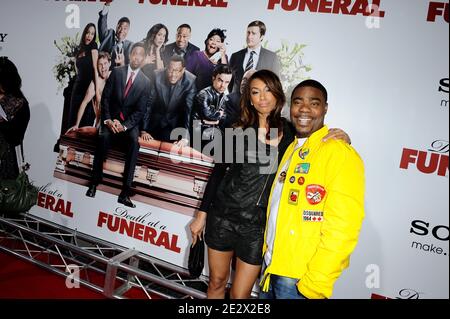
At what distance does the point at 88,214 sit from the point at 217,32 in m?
2.17

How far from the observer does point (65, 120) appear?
306 cm

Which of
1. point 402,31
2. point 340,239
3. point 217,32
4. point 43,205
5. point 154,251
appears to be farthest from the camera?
point 43,205

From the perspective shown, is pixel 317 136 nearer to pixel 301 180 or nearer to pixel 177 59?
pixel 301 180

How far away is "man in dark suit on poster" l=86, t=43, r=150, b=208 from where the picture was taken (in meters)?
2.71

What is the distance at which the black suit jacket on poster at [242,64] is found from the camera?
2.30 m

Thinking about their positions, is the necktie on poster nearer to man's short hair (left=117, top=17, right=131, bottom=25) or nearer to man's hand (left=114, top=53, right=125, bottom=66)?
man's hand (left=114, top=53, right=125, bottom=66)

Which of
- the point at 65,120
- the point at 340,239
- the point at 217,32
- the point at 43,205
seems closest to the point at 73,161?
the point at 65,120

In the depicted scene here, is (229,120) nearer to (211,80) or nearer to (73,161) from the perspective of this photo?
(211,80)

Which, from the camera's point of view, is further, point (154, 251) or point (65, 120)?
point (65, 120)

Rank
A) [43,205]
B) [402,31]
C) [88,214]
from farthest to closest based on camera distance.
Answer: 1. [43,205]
2. [88,214]
3. [402,31]

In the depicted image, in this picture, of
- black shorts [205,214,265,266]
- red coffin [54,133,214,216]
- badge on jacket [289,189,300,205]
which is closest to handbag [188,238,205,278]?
black shorts [205,214,265,266]

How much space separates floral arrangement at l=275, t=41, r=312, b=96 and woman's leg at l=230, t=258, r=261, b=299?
132cm

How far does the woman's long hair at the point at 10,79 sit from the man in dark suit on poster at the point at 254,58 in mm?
2417

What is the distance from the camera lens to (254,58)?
7.70ft
